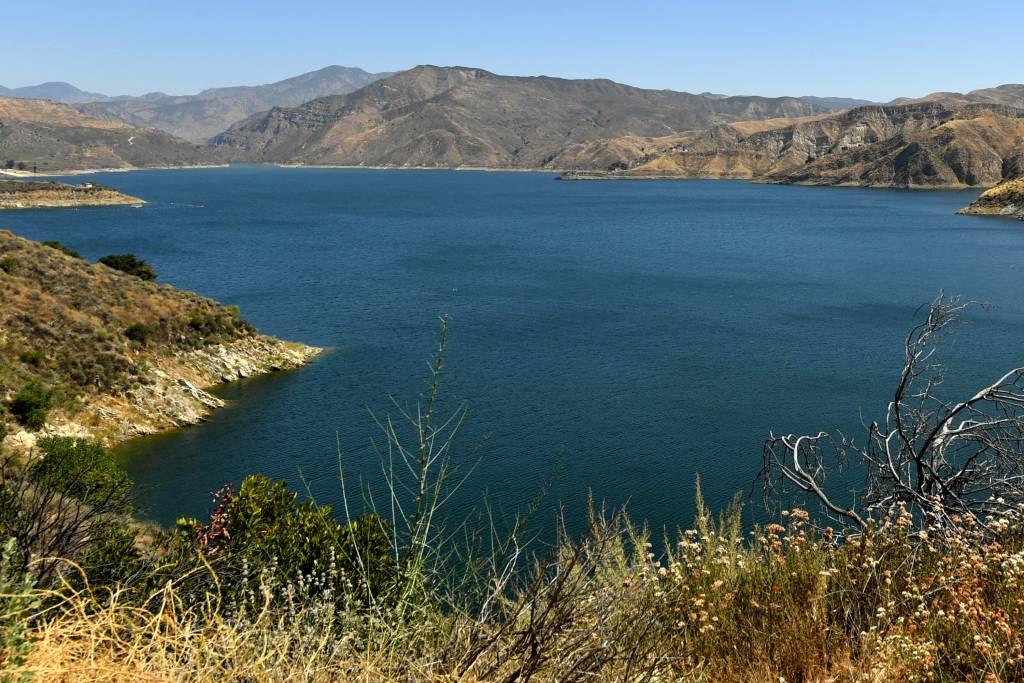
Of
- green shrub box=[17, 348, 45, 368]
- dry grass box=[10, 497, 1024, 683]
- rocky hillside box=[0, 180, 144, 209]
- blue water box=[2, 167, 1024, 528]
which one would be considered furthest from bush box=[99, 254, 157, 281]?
rocky hillside box=[0, 180, 144, 209]

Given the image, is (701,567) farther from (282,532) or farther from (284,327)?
(284,327)

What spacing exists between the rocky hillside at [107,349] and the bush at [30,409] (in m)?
0.05

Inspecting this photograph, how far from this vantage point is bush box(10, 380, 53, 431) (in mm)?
29500

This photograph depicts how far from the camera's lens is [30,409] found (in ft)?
97.0

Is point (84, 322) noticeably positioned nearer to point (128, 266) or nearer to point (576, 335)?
point (128, 266)

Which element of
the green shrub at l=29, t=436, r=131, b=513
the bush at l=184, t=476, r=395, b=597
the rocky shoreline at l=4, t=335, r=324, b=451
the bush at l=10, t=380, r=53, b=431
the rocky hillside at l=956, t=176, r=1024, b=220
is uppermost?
the rocky hillside at l=956, t=176, r=1024, b=220

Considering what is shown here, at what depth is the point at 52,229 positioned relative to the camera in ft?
351

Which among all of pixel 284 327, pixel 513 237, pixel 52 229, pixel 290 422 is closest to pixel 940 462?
pixel 290 422

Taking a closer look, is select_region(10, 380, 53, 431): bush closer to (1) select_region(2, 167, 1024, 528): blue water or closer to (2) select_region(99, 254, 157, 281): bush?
(1) select_region(2, 167, 1024, 528): blue water

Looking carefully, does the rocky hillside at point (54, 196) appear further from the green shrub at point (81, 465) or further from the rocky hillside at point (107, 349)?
the green shrub at point (81, 465)

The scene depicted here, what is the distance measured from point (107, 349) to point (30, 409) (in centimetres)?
673

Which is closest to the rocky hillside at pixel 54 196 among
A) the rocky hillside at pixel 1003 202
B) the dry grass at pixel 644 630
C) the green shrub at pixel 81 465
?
the green shrub at pixel 81 465

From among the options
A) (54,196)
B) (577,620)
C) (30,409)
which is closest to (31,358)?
(30,409)

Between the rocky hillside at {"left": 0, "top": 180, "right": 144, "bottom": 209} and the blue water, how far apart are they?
24630mm
